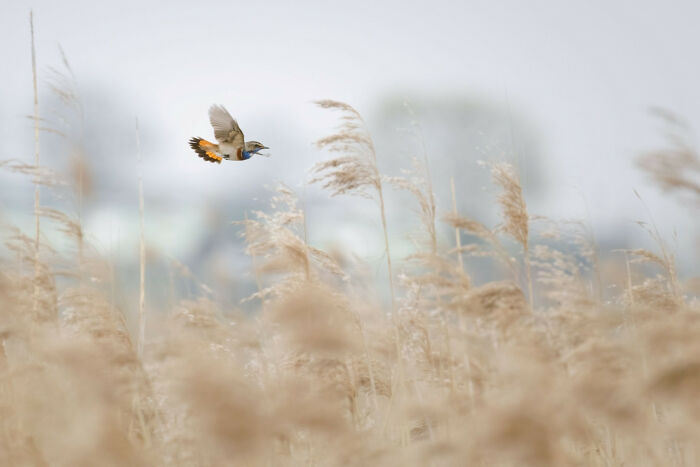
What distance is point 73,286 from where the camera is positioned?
3.84 m

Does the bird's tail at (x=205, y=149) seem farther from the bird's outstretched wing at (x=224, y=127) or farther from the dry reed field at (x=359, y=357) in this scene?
the dry reed field at (x=359, y=357)

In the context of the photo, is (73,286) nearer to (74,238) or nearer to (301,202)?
(74,238)

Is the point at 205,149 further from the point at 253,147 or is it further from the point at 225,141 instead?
the point at 253,147

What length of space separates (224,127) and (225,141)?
0.10 m

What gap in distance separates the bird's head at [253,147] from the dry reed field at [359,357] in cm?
64

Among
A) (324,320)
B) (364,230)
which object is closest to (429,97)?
(364,230)

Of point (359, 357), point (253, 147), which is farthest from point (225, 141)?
point (359, 357)

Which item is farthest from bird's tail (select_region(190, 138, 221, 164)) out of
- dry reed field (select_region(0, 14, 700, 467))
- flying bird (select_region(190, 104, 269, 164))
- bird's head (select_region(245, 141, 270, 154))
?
dry reed field (select_region(0, 14, 700, 467))

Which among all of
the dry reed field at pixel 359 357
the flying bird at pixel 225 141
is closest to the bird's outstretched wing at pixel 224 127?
the flying bird at pixel 225 141

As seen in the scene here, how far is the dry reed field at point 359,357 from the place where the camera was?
1.92 meters

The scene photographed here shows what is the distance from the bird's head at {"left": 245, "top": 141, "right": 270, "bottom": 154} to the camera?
15.6 feet

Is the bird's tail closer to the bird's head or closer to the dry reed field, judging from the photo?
the bird's head

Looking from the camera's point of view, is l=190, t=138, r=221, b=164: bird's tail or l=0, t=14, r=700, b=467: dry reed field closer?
l=0, t=14, r=700, b=467: dry reed field

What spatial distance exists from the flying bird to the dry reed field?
64 cm
